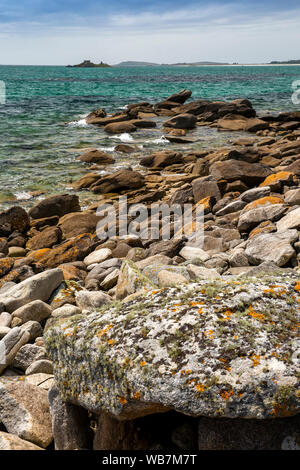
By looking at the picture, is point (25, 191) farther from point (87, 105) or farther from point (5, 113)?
point (87, 105)

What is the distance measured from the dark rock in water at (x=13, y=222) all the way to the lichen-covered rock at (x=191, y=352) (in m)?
8.30

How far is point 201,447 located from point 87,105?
47022 mm

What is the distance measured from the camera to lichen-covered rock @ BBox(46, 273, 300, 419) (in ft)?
7.79

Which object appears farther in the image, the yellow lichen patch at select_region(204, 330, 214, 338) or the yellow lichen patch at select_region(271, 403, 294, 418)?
the yellow lichen patch at select_region(204, 330, 214, 338)

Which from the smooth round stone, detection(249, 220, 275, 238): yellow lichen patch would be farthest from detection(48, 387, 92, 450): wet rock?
the smooth round stone

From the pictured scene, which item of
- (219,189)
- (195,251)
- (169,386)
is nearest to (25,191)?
(219,189)

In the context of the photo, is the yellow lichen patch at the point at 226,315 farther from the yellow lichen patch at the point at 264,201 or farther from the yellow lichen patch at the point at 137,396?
the yellow lichen patch at the point at 264,201

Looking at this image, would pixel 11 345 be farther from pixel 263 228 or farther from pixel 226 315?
pixel 263 228

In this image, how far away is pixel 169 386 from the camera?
245 centimetres

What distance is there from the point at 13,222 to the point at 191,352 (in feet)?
30.9

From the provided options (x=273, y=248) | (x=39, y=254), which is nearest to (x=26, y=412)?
(x=273, y=248)

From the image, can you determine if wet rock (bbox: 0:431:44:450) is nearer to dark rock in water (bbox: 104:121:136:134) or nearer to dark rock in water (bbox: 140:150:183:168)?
dark rock in water (bbox: 140:150:183:168)

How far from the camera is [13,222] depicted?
36.1ft

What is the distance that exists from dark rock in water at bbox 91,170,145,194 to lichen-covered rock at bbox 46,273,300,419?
39.2 feet
